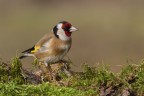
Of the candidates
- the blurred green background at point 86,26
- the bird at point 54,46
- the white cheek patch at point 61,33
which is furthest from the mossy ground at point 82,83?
the blurred green background at point 86,26

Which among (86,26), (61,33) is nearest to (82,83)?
(61,33)

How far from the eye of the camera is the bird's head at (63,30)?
368 inches

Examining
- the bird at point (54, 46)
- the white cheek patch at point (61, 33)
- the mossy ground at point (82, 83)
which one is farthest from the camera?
the white cheek patch at point (61, 33)

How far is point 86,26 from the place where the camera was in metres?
24.8

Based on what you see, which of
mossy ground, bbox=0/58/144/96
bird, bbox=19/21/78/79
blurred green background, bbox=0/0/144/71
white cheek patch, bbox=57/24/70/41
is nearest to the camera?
mossy ground, bbox=0/58/144/96

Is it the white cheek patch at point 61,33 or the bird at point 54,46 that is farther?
the white cheek patch at point 61,33

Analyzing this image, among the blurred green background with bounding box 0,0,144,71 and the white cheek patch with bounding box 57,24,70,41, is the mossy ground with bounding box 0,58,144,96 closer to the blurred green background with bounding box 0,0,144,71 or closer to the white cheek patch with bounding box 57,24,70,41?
the white cheek patch with bounding box 57,24,70,41

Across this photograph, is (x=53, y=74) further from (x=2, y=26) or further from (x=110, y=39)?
(x=2, y=26)

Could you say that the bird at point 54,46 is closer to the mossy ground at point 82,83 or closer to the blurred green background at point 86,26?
the mossy ground at point 82,83

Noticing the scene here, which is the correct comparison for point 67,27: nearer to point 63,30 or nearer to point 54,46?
point 63,30

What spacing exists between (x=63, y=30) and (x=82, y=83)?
5.84 ft

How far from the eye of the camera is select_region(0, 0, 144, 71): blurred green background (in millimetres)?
20194

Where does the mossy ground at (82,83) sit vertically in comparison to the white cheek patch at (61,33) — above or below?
below

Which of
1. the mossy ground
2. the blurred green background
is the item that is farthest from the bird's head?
the blurred green background
